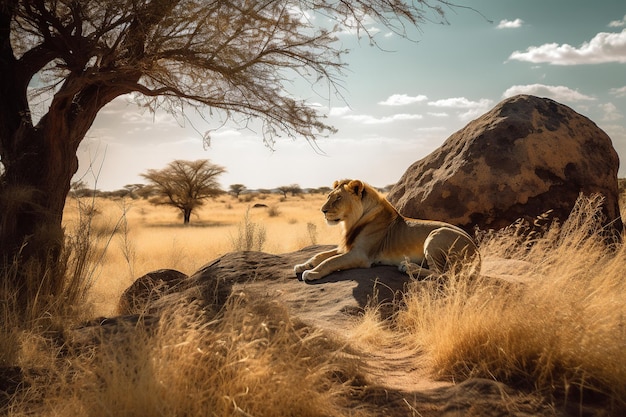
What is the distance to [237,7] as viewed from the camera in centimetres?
716

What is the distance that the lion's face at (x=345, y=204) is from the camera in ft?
24.2

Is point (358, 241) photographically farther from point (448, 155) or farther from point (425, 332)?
point (448, 155)

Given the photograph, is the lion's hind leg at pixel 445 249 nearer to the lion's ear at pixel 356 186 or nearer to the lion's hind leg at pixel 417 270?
the lion's hind leg at pixel 417 270

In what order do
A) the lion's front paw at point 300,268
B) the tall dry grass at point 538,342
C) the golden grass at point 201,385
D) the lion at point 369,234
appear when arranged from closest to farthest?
the golden grass at point 201,385
the tall dry grass at point 538,342
the lion at point 369,234
the lion's front paw at point 300,268

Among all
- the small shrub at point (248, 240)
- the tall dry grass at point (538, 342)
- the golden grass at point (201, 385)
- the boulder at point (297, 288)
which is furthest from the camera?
the small shrub at point (248, 240)

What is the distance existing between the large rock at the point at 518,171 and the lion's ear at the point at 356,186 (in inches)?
118

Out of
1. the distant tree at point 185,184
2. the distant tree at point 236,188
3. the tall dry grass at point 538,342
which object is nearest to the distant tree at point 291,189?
the distant tree at point 236,188

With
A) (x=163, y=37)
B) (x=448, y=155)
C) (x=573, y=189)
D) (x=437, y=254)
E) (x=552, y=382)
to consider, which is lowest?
(x=552, y=382)

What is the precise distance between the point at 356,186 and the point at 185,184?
75.2 ft

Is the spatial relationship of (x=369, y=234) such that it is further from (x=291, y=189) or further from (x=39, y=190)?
(x=291, y=189)

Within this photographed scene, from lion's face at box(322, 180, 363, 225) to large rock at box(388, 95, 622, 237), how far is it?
2990mm

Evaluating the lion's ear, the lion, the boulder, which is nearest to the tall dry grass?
the boulder

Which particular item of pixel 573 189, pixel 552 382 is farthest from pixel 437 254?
pixel 573 189

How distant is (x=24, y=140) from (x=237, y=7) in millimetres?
3661
